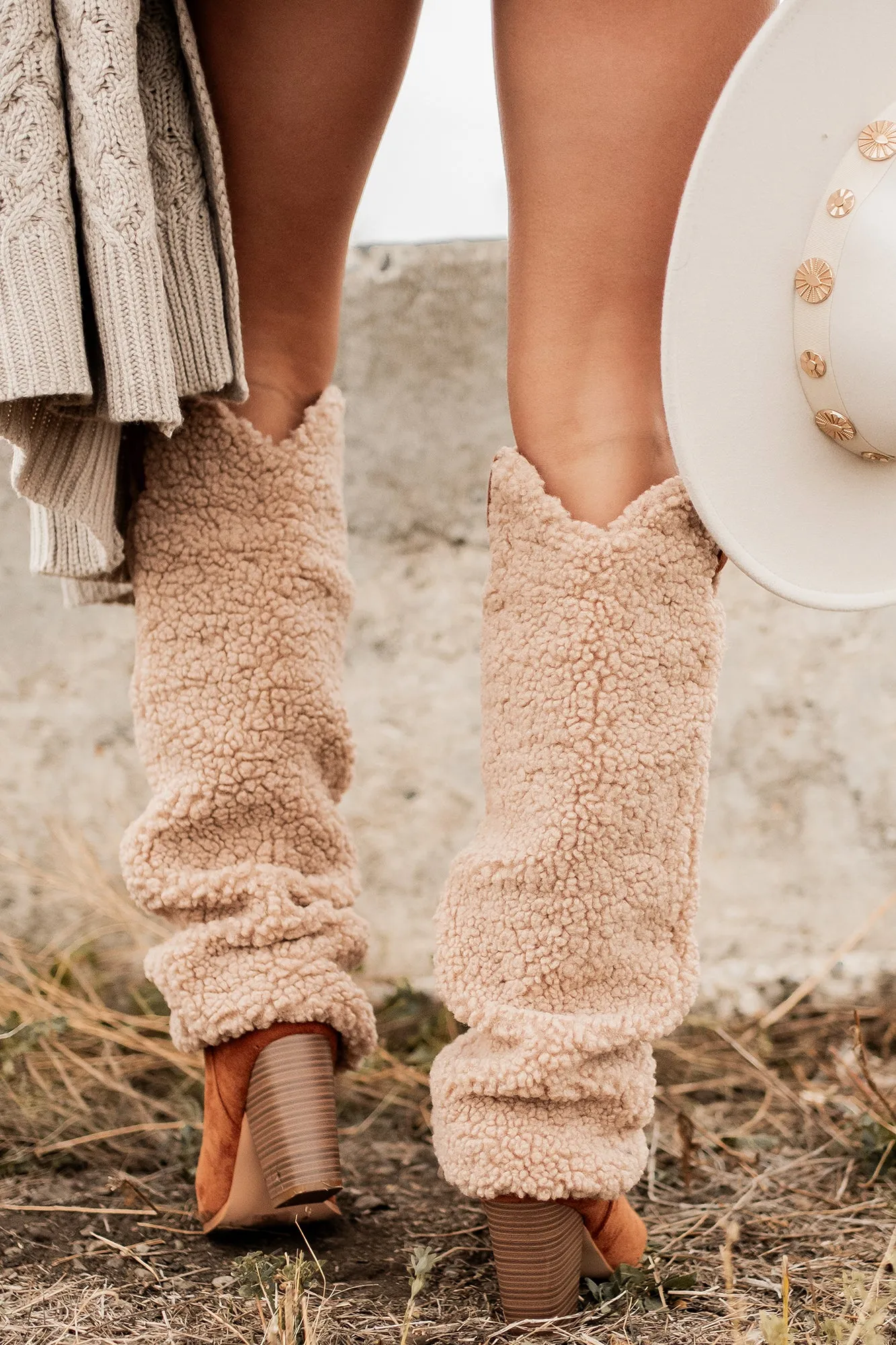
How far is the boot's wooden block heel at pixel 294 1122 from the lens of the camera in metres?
0.86

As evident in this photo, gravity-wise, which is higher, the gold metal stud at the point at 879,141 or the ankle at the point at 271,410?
the gold metal stud at the point at 879,141

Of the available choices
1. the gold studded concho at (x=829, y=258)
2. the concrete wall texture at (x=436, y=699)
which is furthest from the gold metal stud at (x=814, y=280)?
the concrete wall texture at (x=436, y=699)

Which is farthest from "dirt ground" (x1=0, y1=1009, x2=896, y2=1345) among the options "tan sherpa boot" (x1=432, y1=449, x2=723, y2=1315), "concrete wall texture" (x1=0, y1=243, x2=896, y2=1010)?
"concrete wall texture" (x1=0, y1=243, x2=896, y2=1010)

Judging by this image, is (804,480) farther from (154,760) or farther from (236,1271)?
(236,1271)

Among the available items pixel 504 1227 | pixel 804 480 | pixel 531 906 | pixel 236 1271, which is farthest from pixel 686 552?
pixel 236 1271

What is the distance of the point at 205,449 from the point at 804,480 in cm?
45

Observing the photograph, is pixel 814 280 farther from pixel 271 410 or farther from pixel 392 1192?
pixel 392 1192

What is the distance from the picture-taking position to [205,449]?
36.0 inches

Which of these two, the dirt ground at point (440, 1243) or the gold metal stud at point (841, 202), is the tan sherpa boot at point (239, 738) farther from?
the gold metal stud at point (841, 202)

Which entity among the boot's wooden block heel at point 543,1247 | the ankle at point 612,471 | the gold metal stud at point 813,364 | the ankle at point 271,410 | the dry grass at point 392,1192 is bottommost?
the dry grass at point 392,1192

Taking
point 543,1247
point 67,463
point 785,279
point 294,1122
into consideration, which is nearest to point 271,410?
point 67,463

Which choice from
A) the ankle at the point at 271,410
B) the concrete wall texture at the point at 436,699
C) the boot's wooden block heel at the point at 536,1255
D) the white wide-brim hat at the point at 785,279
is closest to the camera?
the white wide-brim hat at the point at 785,279

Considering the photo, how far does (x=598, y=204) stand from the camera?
741mm

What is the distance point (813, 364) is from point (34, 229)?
1.63 ft
